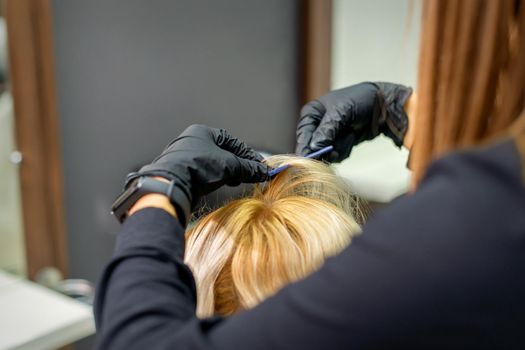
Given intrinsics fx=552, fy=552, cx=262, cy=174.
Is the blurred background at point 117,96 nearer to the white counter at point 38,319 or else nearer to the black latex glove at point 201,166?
the white counter at point 38,319

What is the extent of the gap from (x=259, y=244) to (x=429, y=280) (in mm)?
416

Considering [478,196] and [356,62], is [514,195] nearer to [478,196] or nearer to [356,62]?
[478,196]

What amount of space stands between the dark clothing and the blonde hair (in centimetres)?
29

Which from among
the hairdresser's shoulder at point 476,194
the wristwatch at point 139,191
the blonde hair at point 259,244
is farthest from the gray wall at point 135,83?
the hairdresser's shoulder at point 476,194

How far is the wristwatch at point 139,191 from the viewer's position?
0.68m

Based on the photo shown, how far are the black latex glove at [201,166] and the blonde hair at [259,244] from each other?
6 cm

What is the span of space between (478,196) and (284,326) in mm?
185

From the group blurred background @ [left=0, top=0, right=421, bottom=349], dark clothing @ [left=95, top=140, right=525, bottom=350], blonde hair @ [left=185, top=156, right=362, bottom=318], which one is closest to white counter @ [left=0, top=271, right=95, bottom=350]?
blurred background @ [left=0, top=0, right=421, bottom=349]

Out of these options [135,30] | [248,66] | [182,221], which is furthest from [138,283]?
[248,66]

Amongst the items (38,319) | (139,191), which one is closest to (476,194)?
(139,191)

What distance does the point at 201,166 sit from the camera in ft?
2.60

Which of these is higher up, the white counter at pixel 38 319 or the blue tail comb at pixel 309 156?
the blue tail comb at pixel 309 156

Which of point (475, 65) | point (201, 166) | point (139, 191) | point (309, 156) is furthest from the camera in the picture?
point (309, 156)

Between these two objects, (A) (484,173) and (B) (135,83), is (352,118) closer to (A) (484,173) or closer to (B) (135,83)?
(A) (484,173)
